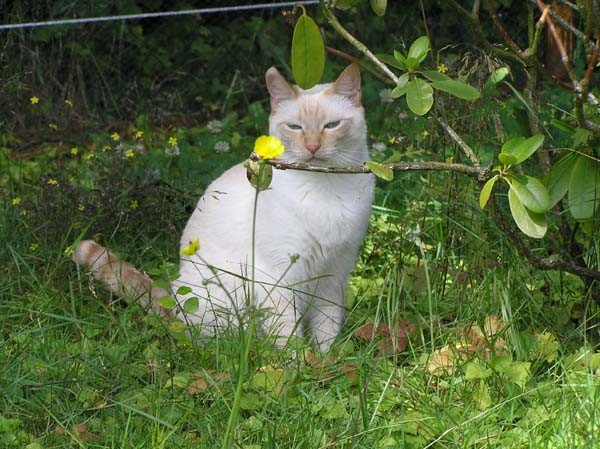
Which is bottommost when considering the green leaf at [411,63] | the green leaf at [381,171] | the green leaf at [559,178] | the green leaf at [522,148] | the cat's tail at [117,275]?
the cat's tail at [117,275]

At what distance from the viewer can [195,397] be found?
2.30 metres

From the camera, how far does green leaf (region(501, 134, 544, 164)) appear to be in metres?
1.88

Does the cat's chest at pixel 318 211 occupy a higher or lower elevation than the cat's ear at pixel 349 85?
lower

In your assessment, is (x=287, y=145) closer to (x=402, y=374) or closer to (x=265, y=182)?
(x=402, y=374)

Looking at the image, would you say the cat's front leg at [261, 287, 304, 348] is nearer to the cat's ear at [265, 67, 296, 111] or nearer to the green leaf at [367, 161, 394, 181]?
the cat's ear at [265, 67, 296, 111]

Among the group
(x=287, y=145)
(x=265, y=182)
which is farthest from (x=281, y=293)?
(x=265, y=182)

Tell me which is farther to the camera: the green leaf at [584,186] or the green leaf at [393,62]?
the green leaf at [584,186]

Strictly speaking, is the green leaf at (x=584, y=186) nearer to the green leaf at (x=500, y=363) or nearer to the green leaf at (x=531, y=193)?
the green leaf at (x=531, y=193)

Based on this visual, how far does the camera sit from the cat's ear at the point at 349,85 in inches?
112

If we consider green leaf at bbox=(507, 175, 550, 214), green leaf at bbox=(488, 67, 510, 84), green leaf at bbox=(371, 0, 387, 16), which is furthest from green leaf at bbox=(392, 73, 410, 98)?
green leaf at bbox=(488, 67, 510, 84)

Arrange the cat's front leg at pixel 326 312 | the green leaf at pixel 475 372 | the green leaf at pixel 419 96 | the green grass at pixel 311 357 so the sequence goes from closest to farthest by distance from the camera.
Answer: the green leaf at pixel 419 96, the green grass at pixel 311 357, the green leaf at pixel 475 372, the cat's front leg at pixel 326 312

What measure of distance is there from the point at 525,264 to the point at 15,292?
1.62 metres

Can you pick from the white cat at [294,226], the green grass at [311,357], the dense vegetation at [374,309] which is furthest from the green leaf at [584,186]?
the white cat at [294,226]

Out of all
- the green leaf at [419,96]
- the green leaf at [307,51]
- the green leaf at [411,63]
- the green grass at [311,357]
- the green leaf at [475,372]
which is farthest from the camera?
the green leaf at [475,372]
